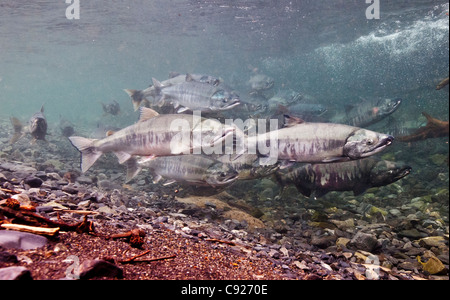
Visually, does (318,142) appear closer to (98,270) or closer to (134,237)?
(134,237)

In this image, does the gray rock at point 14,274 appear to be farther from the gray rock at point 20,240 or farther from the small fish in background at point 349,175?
the small fish in background at point 349,175

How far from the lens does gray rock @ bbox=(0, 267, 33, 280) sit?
149 cm

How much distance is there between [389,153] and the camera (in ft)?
38.2

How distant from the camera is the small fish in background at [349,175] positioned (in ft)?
19.9

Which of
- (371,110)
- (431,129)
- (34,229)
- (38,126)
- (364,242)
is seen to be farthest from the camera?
(371,110)

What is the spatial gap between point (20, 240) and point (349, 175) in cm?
636

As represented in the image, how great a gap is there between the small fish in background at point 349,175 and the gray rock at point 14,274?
609 cm

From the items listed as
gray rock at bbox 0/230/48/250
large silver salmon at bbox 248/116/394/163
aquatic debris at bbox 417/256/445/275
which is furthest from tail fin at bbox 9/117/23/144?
aquatic debris at bbox 417/256/445/275

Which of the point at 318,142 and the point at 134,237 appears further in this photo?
the point at 318,142

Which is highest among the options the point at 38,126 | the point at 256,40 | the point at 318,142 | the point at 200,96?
the point at 256,40

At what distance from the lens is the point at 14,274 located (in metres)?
1.51

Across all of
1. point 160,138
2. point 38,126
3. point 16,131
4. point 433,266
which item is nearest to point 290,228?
point 433,266

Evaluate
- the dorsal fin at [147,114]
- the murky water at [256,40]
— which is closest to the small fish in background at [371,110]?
the murky water at [256,40]

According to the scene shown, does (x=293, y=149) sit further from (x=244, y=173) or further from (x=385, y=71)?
(x=385, y=71)
